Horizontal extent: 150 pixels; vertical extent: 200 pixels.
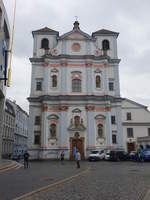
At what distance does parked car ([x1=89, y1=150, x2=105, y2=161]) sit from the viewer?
32.4 m

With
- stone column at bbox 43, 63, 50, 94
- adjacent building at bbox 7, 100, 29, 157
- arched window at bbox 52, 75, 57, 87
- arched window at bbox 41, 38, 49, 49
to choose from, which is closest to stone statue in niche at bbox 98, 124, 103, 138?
arched window at bbox 52, 75, 57, 87

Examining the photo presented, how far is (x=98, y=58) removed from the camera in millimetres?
40344

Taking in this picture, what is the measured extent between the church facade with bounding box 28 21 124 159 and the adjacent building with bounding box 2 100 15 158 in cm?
1902

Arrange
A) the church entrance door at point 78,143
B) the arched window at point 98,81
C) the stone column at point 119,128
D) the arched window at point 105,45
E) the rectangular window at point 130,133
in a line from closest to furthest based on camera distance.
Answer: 1. the church entrance door at point 78,143
2. the stone column at point 119,128
3. the arched window at point 98,81
4. the arched window at point 105,45
5. the rectangular window at point 130,133

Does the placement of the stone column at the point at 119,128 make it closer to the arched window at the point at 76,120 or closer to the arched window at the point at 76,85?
the arched window at the point at 76,120

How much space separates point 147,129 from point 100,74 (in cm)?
1641

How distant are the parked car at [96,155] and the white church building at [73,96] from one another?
5.92 ft

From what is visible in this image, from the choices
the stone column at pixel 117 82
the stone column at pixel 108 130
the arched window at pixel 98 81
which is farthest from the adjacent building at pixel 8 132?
the stone column at pixel 117 82

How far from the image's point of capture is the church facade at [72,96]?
3625 cm

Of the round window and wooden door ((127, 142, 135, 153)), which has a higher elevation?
the round window

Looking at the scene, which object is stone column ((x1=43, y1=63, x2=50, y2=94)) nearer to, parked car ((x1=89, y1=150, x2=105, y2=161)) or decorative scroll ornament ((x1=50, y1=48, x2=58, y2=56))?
decorative scroll ornament ((x1=50, y1=48, x2=58, y2=56))

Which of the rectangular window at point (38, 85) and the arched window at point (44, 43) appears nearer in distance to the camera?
the rectangular window at point (38, 85)

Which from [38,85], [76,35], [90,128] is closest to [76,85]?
[38,85]

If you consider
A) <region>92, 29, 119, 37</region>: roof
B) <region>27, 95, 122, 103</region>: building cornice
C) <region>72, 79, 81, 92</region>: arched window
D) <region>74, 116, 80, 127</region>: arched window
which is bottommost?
<region>74, 116, 80, 127</region>: arched window
